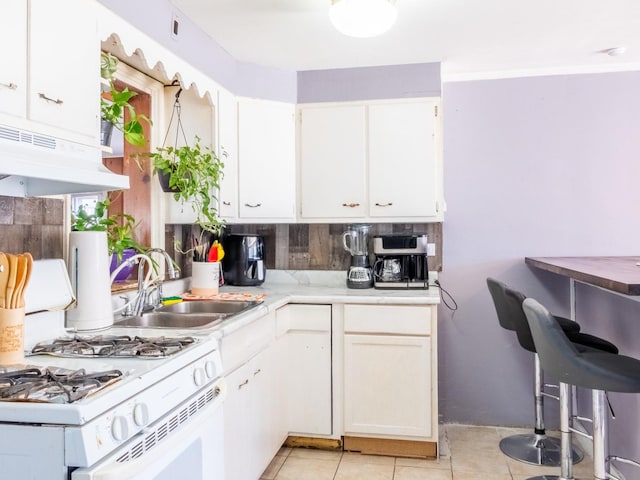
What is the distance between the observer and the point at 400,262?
3104mm

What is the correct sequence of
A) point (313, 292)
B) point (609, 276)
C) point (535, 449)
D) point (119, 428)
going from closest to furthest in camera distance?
1. point (119, 428)
2. point (609, 276)
3. point (535, 449)
4. point (313, 292)

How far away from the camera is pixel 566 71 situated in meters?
3.14

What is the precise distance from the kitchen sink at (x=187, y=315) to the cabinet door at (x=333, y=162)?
2.72 feet

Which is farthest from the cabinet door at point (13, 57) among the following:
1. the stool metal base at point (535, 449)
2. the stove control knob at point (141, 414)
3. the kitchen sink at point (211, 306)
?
the stool metal base at point (535, 449)

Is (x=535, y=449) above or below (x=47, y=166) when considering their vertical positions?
below

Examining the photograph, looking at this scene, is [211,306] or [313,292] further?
[313,292]

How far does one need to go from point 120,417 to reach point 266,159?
210 centimetres

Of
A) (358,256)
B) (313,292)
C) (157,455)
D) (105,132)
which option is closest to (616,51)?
(358,256)

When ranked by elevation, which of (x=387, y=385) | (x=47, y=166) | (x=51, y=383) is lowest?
(x=387, y=385)

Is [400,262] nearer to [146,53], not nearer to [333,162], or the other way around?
[333,162]

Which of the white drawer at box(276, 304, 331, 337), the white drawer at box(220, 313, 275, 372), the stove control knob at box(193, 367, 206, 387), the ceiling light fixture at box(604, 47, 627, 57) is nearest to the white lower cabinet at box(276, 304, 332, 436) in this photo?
the white drawer at box(276, 304, 331, 337)

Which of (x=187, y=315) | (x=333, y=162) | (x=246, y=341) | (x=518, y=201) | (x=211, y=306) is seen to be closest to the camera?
(x=246, y=341)

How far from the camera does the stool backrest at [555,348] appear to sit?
1.79 meters

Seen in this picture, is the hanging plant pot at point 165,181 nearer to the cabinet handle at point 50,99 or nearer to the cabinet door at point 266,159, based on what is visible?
the cabinet door at point 266,159
